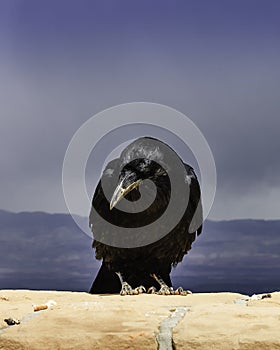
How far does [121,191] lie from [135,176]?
23cm

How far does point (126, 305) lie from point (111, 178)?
276 cm

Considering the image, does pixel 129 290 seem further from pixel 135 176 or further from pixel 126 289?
pixel 135 176

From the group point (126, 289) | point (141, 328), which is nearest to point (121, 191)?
point (126, 289)

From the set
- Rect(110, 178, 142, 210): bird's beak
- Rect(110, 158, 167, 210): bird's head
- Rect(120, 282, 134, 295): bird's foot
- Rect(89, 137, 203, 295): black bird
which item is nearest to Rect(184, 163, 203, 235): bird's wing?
Rect(89, 137, 203, 295): black bird

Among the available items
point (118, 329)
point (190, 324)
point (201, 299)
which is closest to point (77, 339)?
point (118, 329)

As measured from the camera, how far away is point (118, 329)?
2740 millimetres

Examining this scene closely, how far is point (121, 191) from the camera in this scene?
5.45m

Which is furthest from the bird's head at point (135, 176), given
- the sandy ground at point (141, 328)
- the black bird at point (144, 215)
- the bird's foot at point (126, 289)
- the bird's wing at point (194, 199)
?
the sandy ground at point (141, 328)

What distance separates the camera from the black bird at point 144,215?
567 centimetres

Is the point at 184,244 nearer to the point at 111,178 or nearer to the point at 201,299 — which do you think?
the point at 111,178

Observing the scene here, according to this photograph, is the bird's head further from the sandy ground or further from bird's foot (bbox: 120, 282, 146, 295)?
the sandy ground

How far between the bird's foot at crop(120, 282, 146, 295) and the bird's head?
27.2 inches

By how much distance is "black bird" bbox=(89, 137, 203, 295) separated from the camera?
5672 millimetres

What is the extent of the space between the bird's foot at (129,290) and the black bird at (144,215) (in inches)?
9.9
